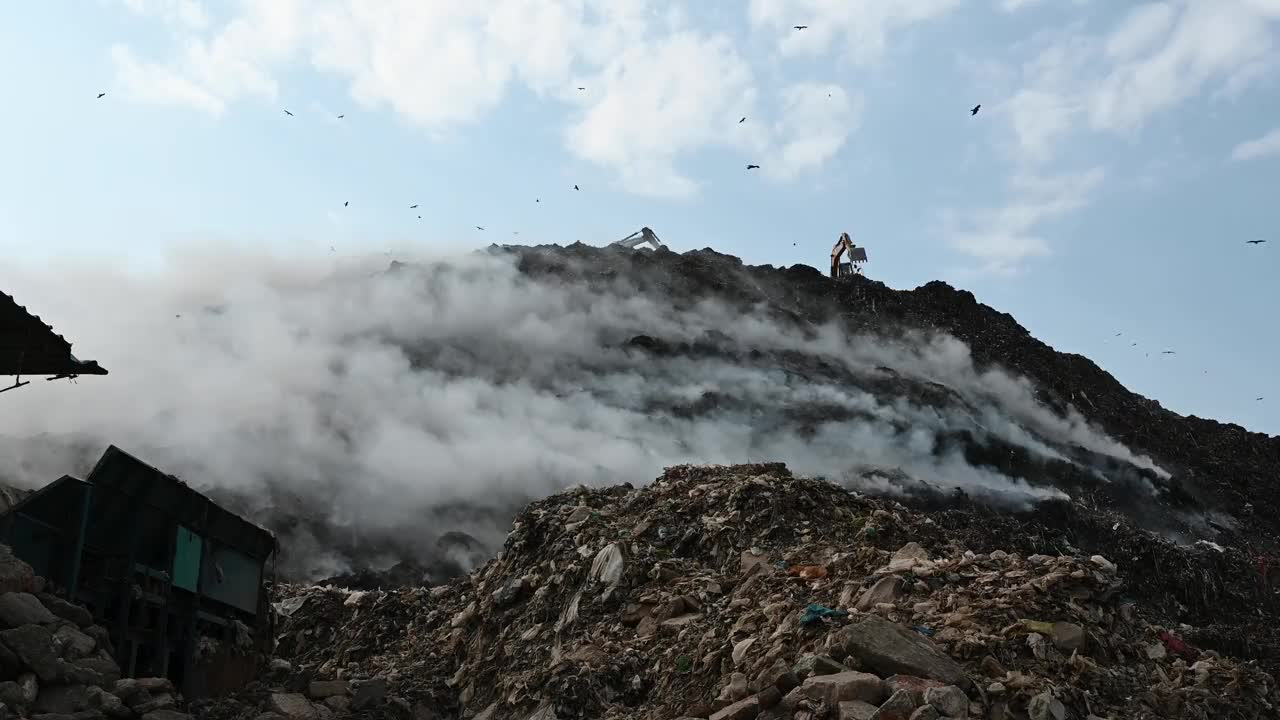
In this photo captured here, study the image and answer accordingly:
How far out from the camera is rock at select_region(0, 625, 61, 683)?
6105 mm

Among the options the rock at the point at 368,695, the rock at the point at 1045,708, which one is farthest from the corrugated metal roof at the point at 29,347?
the rock at the point at 1045,708

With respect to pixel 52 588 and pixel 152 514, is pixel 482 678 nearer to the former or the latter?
pixel 152 514

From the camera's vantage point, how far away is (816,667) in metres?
6.83

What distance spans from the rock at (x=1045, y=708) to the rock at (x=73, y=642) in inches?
242

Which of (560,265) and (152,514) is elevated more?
(560,265)

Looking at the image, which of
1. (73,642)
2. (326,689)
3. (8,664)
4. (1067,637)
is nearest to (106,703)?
(73,642)

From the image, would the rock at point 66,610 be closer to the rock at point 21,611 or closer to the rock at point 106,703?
the rock at point 21,611

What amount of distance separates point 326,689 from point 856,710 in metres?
5.36

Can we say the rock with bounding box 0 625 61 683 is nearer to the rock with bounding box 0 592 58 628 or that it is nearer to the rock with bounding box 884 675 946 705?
the rock with bounding box 0 592 58 628

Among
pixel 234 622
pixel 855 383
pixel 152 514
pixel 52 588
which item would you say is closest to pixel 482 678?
pixel 234 622

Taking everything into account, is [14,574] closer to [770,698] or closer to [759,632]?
[770,698]

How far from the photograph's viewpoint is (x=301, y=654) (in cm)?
Answer: 1491

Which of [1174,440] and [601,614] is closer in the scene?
[601,614]

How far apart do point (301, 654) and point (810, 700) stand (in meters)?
10.6
